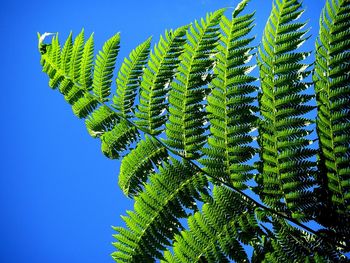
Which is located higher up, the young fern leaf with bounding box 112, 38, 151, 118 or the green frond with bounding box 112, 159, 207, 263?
the young fern leaf with bounding box 112, 38, 151, 118

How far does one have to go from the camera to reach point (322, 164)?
1195 mm

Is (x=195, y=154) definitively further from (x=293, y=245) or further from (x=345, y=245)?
(x=345, y=245)

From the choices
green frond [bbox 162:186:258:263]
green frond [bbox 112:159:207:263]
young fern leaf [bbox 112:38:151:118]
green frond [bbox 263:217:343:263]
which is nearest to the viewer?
green frond [bbox 263:217:343:263]

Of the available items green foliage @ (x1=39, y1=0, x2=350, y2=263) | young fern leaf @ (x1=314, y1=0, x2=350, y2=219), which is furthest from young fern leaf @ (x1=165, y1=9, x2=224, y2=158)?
young fern leaf @ (x1=314, y1=0, x2=350, y2=219)

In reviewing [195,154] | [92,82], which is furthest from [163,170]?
[92,82]

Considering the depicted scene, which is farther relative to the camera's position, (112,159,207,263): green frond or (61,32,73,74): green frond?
(61,32,73,74): green frond

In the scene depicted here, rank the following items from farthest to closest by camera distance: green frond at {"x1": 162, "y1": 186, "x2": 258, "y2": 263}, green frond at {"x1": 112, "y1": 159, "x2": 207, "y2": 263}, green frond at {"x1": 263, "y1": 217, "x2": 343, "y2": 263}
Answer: green frond at {"x1": 112, "y1": 159, "x2": 207, "y2": 263} < green frond at {"x1": 162, "y1": 186, "x2": 258, "y2": 263} < green frond at {"x1": 263, "y1": 217, "x2": 343, "y2": 263}

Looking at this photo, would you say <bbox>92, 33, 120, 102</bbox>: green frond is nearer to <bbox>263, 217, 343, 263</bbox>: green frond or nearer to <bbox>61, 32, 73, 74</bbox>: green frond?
<bbox>61, 32, 73, 74</bbox>: green frond

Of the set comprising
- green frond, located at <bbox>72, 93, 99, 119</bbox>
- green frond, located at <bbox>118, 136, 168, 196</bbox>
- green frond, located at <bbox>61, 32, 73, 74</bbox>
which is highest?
green frond, located at <bbox>61, 32, 73, 74</bbox>

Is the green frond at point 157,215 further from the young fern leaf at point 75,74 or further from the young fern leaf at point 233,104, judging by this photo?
the young fern leaf at point 75,74

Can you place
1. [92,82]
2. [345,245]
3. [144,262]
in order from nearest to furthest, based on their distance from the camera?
[345,245] → [144,262] → [92,82]

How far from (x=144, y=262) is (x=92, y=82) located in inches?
32.8

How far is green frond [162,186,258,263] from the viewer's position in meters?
1.24

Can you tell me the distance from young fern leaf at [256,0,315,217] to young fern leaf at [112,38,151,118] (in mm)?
508
